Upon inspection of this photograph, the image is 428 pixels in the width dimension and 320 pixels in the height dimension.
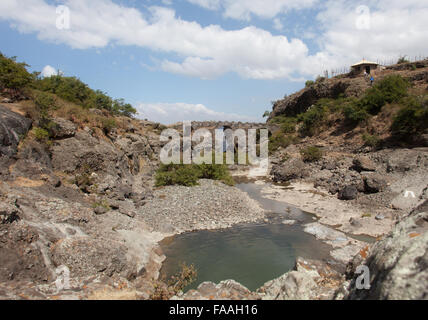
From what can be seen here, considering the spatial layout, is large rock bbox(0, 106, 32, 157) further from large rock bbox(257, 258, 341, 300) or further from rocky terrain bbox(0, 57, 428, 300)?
large rock bbox(257, 258, 341, 300)

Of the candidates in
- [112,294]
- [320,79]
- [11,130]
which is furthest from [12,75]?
[320,79]

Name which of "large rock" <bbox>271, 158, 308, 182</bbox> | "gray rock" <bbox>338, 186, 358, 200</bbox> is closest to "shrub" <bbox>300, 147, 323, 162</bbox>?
"large rock" <bbox>271, 158, 308, 182</bbox>

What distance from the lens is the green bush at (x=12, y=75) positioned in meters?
16.9

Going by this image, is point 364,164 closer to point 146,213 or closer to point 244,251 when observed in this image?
point 244,251

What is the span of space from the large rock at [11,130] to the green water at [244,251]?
851cm

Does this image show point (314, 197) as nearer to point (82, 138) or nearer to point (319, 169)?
point (319, 169)

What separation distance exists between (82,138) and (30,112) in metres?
3.41

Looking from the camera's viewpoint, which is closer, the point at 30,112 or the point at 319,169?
the point at 30,112

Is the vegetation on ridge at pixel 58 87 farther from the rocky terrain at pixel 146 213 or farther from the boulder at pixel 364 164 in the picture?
the boulder at pixel 364 164

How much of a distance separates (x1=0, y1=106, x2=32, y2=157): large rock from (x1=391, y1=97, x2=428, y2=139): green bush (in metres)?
29.4

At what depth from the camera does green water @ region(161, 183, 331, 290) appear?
398 inches

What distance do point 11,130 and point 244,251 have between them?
12.7m

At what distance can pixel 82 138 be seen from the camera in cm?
1836
